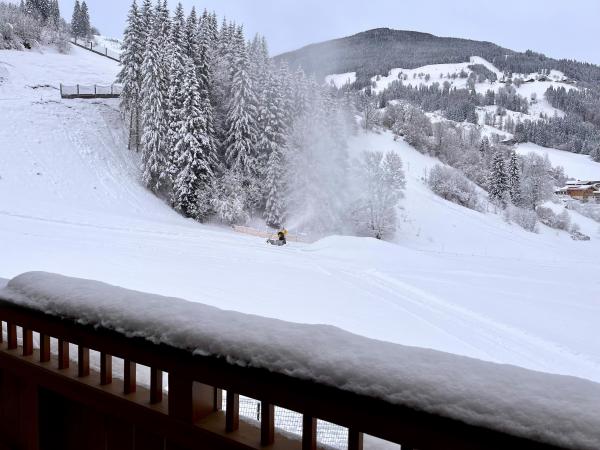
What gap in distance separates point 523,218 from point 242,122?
2804cm

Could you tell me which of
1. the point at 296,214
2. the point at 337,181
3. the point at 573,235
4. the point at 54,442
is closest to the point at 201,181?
the point at 296,214

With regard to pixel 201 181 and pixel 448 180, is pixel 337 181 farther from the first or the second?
pixel 448 180

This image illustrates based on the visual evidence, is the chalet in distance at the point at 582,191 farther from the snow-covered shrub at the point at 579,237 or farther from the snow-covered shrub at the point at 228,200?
the snow-covered shrub at the point at 228,200

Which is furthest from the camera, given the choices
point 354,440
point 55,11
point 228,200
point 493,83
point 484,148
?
point 493,83

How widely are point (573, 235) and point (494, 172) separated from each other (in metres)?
10.2

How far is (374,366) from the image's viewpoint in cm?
112

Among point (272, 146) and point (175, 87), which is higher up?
point (175, 87)

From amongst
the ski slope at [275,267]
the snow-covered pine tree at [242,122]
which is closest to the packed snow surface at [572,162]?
the snow-covered pine tree at [242,122]

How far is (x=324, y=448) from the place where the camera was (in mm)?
1404

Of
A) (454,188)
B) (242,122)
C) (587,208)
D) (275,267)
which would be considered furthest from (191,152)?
(587,208)

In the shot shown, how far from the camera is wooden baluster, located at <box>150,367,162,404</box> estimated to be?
1.61 metres

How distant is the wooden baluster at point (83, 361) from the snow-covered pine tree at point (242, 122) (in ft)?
106

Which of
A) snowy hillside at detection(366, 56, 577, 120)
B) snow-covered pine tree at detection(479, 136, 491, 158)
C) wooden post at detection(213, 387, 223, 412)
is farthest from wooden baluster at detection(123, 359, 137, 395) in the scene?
snowy hillside at detection(366, 56, 577, 120)

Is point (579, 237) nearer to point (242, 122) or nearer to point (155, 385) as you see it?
point (242, 122)
